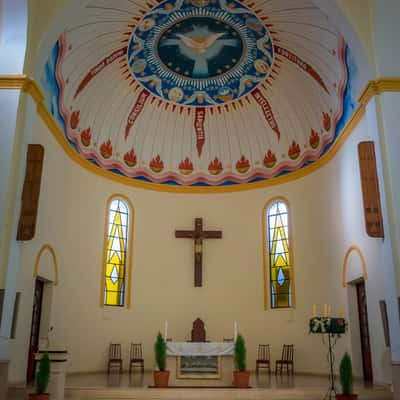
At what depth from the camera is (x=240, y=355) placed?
33.4 ft

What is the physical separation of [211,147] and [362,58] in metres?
6.44

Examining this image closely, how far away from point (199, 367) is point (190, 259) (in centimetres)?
470

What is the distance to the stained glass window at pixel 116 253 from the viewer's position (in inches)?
553

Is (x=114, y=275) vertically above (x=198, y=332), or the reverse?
(x=114, y=275)

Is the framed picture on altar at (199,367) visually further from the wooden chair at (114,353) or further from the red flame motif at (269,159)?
the red flame motif at (269,159)

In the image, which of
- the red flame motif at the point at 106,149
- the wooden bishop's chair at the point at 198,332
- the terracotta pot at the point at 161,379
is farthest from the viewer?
the red flame motif at the point at 106,149

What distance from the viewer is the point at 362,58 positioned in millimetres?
9758

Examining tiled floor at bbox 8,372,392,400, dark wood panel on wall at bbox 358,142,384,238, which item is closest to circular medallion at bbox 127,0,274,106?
dark wood panel on wall at bbox 358,142,384,238

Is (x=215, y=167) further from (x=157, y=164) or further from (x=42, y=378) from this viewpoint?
(x=42, y=378)

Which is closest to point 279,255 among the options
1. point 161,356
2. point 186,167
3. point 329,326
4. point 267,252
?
point 267,252

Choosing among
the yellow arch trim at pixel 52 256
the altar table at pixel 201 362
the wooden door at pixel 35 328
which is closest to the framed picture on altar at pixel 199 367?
the altar table at pixel 201 362

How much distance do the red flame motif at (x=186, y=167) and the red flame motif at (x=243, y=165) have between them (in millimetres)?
1428

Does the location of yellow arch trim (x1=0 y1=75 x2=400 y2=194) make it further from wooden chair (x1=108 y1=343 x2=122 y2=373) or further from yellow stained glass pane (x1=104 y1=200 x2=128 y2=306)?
wooden chair (x1=108 y1=343 x2=122 y2=373)

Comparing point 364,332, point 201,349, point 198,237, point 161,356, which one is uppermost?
point 198,237
